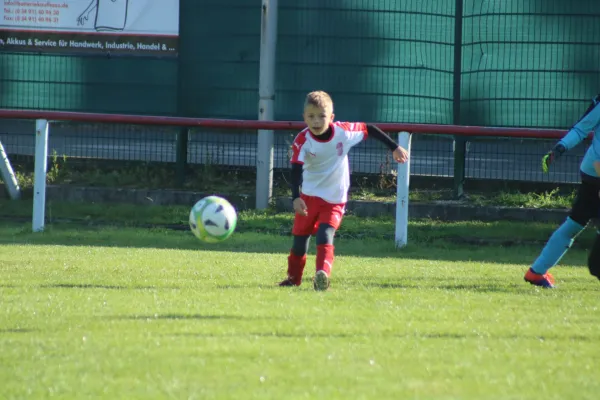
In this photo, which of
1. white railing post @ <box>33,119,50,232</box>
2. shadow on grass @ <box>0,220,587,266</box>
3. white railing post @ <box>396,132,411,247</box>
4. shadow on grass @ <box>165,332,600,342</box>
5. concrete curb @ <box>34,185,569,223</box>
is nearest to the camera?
shadow on grass @ <box>165,332,600,342</box>

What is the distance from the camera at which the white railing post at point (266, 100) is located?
14391 mm

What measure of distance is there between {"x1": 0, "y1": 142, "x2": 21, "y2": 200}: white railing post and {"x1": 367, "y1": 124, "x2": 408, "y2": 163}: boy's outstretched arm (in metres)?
7.43

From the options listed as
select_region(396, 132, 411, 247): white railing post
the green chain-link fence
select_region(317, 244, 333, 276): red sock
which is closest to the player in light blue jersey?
select_region(317, 244, 333, 276): red sock

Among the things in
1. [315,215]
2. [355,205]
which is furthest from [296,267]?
[355,205]

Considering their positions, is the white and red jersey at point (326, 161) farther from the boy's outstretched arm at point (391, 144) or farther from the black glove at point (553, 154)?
the black glove at point (553, 154)

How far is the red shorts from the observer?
858cm

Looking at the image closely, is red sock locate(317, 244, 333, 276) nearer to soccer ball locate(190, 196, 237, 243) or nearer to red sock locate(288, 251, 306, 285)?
red sock locate(288, 251, 306, 285)

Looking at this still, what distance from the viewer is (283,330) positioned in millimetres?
6180

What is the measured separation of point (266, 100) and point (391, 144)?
6117 millimetres

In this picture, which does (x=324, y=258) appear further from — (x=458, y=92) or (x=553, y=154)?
(x=458, y=92)

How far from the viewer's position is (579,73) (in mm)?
14195

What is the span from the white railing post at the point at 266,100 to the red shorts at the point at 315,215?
18.7 feet

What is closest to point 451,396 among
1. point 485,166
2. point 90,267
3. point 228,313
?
point 228,313

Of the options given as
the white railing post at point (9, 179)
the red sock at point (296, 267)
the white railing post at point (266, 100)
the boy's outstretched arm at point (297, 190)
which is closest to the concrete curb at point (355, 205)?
the white railing post at point (266, 100)
